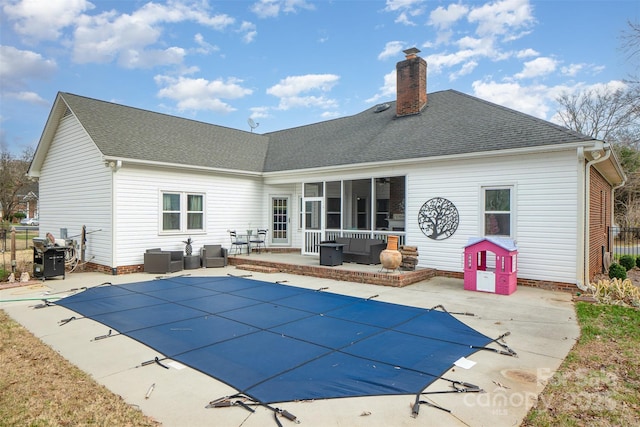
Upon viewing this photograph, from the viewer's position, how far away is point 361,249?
11117 mm

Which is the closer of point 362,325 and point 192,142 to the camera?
point 362,325

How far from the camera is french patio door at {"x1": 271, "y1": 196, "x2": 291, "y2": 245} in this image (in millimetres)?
14859

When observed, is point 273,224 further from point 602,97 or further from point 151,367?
point 602,97

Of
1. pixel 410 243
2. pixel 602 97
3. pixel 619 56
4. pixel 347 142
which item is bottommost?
pixel 410 243

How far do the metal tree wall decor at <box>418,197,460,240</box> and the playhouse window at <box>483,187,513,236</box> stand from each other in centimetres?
76

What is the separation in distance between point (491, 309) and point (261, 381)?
483 cm

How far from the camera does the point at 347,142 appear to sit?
13.1 m

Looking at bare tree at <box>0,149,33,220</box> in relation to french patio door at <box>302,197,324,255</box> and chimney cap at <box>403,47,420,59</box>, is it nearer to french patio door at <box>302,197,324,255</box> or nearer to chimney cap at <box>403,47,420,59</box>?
french patio door at <box>302,197,324,255</box>

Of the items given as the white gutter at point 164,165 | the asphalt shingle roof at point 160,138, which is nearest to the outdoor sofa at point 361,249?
the white gutter at point 164,165

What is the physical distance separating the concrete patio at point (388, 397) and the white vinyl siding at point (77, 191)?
12.2ft

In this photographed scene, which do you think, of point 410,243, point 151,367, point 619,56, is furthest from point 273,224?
point 619,56

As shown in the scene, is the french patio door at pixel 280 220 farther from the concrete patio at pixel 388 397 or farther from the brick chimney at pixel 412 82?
the concrete patio at pixel 388 397

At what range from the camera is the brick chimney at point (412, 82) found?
1235cm

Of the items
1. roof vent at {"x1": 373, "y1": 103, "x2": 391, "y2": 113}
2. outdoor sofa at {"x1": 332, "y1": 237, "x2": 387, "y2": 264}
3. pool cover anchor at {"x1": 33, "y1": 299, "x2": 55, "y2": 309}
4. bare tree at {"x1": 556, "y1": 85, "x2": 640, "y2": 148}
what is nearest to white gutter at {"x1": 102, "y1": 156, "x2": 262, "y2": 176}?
pool cover anchor at {"x1": 33, "y1": 299, "x2": 55, "y2": 309}
